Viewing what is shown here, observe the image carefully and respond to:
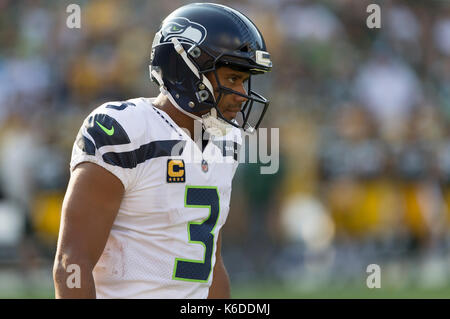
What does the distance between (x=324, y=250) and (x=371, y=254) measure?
59 cm

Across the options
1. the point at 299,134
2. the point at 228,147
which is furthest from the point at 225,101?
the point at 299,134

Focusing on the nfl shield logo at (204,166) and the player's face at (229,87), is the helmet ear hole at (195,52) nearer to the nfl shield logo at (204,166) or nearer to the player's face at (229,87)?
the player's face at (229,87)

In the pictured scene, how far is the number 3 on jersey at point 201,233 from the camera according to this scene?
2.83 meters

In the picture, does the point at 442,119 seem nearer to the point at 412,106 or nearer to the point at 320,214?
the point at 412,106

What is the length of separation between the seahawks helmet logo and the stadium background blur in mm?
5796

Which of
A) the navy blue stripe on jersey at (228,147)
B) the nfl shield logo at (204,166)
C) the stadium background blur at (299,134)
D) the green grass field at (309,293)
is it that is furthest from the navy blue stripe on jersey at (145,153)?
the stadium background blur at (299,134)

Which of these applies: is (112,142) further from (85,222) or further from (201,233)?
(201,233)

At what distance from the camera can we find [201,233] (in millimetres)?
2877

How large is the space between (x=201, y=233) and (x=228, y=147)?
47cm

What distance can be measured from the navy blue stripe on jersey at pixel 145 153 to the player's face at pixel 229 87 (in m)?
0.22

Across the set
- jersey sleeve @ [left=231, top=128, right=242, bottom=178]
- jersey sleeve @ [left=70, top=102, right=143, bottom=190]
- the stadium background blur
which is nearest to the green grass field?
the stadium background blur

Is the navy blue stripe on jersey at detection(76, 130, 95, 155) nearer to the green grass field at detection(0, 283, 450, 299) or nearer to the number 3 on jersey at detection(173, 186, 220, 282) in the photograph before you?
the number 3 on jersey at detection(173, 186, 220, 282)

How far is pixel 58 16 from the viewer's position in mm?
9789

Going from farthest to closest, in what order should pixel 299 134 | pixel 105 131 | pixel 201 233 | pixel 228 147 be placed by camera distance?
pixel 299 134 < pixel 228 147 < pixel 201 233 < pixel 105 131
